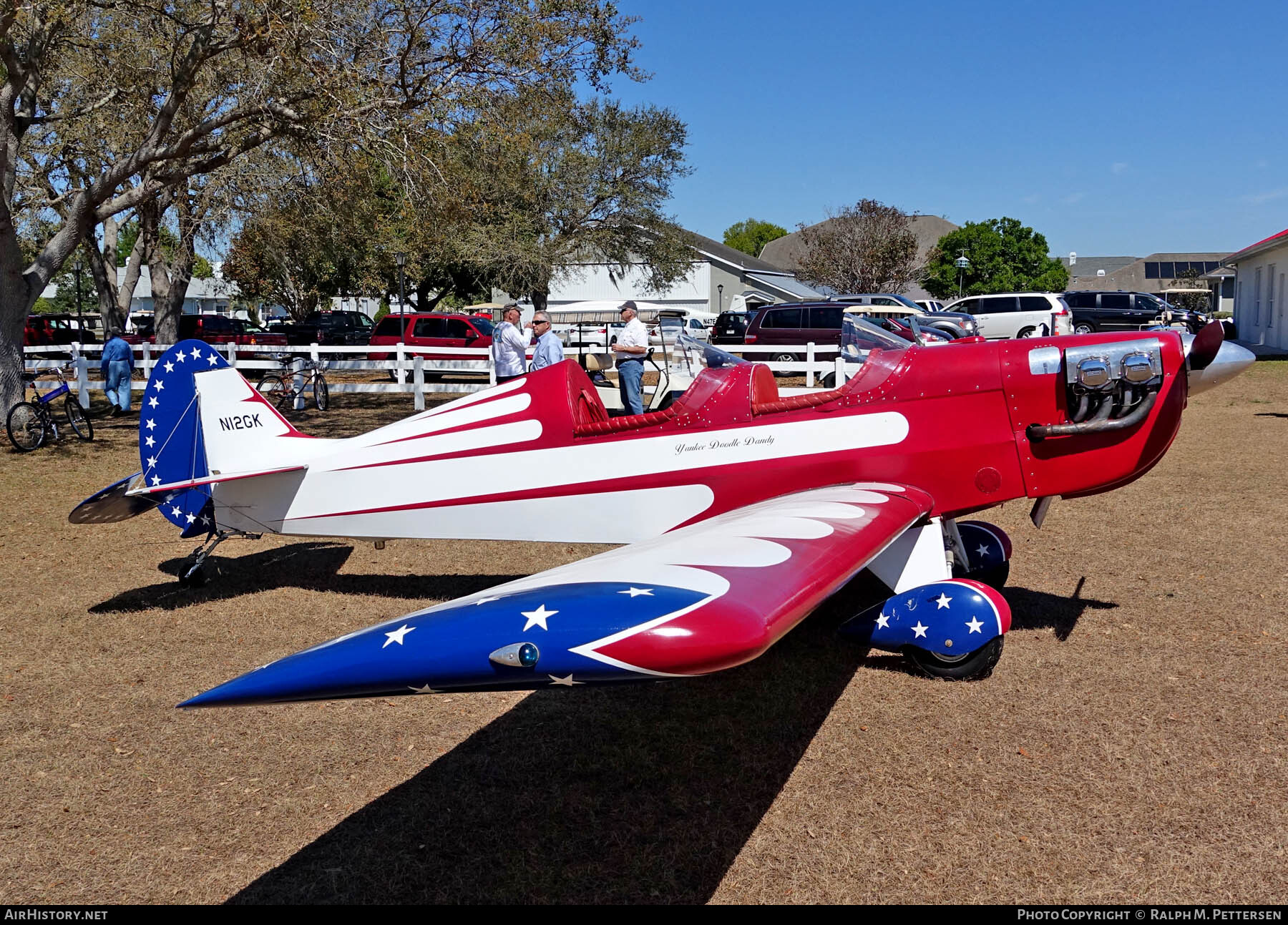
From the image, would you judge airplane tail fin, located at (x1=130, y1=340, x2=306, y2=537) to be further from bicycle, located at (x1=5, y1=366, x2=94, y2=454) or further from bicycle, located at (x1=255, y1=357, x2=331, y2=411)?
bicycle, located at (x1=255, y1=357, x2=331, y2=411)

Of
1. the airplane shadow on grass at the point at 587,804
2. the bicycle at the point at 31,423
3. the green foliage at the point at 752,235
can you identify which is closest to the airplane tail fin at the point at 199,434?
the airplane shadow on grass at the point at 587,804

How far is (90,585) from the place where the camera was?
23.5ft

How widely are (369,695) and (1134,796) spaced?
3.21 metres

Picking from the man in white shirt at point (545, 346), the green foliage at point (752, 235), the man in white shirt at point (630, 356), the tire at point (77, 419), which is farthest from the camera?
the green foliage at point (752, 235)

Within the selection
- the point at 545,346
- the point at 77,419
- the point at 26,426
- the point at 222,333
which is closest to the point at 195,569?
the point at 545,346

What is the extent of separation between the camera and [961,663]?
16.4ft

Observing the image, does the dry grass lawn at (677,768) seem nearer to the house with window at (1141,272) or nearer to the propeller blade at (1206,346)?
the propeller blade at (1206,346)

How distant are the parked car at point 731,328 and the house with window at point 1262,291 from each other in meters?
18.3

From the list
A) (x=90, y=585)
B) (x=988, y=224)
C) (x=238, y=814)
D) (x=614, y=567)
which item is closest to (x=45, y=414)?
(x=90, y=585)

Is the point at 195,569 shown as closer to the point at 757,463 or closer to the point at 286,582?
the point at 286,582

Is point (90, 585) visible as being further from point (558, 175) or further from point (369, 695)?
point (558, 175)

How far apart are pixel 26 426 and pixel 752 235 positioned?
436ft

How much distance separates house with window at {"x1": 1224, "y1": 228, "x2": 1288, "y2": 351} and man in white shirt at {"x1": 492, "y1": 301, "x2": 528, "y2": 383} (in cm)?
2912

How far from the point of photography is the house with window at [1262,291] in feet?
106
